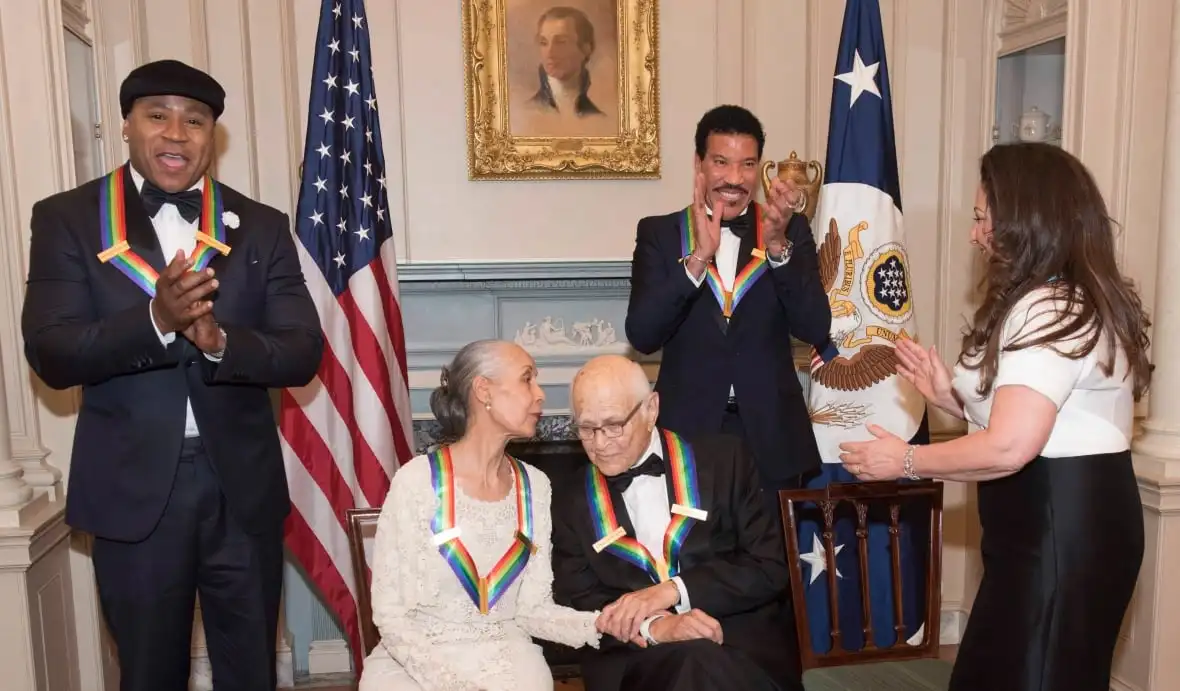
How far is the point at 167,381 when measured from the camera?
2361 millimetres

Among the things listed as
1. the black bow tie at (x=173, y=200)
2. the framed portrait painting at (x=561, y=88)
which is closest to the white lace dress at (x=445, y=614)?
the black bow tie at (x=173, y=200)

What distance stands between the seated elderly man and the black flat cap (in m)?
1.18

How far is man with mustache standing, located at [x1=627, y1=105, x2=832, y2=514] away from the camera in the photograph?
2.84 m

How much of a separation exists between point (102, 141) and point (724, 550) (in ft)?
9.30

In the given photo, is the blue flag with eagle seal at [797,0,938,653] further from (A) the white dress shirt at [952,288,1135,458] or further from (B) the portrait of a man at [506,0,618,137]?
(A) the white dress shirt at [952,288,1135,458]

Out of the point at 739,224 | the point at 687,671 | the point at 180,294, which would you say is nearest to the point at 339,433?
the point at 180,294

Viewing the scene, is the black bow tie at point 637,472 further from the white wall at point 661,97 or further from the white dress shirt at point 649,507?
the white wall at point 661,97

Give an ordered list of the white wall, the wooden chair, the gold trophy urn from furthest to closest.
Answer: the gold trophy urn
the white wall
the wooden chair

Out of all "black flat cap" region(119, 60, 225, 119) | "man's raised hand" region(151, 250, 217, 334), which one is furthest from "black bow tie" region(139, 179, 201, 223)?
"man's raised hand" region(151, 250, 217, 334)

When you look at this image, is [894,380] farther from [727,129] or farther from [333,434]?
[333,434]

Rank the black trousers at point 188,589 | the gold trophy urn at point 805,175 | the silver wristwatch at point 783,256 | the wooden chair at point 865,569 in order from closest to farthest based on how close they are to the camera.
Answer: the black trousers at point 188,589 < the wooden chair at point 865,569 < the silver wristwatch at point 783,256 < the gold trophy urn at point 805,175

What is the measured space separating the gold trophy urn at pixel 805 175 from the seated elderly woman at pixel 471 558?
1.96 metres

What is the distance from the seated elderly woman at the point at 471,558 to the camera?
7.51 feet

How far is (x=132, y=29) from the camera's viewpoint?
3.80 meters
